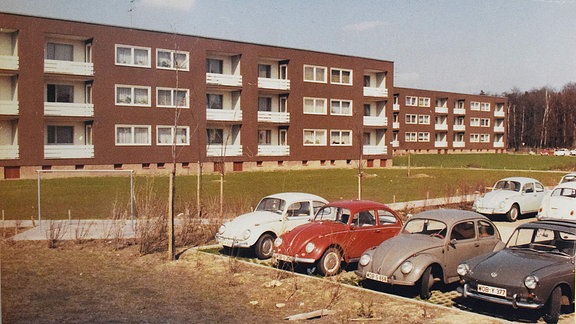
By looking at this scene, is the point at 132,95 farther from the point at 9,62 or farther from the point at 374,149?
the point at 374,149

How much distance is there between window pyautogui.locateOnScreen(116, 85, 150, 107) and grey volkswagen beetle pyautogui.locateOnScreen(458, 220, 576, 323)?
103 ft

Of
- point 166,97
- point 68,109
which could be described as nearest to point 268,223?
point 68,109

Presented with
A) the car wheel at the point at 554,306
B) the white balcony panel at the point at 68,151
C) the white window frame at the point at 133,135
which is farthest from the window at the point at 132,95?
the car wheel at the point at 554,306

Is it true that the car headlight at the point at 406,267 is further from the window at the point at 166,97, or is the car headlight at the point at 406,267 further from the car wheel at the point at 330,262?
the window at the point at 166,97

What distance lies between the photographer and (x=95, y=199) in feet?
77.9

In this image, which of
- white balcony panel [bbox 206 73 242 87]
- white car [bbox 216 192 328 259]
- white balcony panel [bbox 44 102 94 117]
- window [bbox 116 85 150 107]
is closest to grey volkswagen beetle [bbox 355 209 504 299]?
white car [bbox 216 192 328 259]

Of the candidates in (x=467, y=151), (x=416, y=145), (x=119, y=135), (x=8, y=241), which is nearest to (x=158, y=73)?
(x=119, y=135)

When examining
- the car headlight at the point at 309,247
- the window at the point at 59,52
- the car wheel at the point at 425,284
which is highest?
the window at the point at 59,52

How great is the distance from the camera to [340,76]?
1928 inches

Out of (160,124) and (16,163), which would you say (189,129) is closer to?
(160,124)

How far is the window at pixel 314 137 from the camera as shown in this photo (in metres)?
47.0

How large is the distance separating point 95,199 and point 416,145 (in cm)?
6617

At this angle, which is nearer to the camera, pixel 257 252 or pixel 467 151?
pixel 257 252

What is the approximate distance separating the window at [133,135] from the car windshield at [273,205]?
24679 mm
